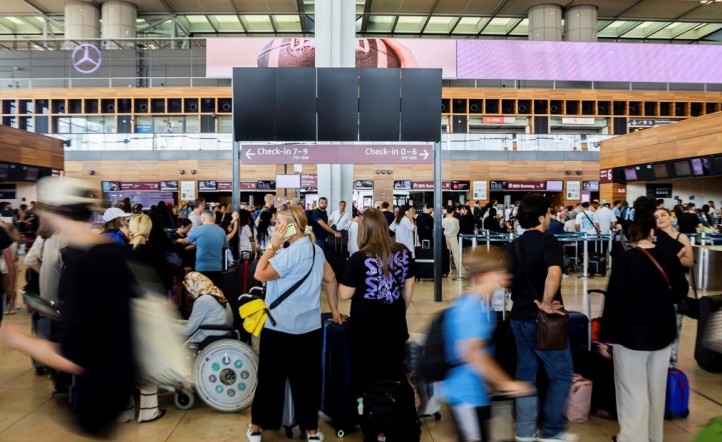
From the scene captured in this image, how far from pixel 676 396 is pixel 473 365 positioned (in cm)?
275

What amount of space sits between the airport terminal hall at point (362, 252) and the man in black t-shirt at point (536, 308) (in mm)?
15

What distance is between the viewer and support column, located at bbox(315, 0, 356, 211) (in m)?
12.7

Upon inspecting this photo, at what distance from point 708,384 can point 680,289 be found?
2.23 metres

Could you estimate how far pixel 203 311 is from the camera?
4.41m

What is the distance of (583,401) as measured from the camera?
4.09 meters

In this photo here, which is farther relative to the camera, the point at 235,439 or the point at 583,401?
the point at 583,401

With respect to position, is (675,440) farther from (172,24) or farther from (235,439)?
(172,24)

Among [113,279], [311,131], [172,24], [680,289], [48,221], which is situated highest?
[172,24]

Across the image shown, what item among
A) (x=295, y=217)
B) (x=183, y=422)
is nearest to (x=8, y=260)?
(x=183, y=422)

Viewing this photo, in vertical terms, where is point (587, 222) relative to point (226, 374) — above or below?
above

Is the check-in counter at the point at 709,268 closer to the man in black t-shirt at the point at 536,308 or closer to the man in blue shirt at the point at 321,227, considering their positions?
the man in blue shirt at the point at 321,227

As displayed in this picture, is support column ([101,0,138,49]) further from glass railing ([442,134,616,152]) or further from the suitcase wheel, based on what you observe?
the suitcase wheel

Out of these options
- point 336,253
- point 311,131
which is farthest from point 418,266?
point 311,131

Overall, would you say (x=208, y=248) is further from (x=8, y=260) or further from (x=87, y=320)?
(x=87, y=320)
